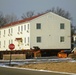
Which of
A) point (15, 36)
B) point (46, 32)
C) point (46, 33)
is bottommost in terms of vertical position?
point (15, 36)

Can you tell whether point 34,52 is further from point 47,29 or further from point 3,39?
point 3,39

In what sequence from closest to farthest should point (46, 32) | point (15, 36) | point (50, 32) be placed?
1. point (46, 32)
2. point (50, 32)
3. point (15, 36)

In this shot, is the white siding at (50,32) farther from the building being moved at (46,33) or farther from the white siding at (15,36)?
the white siding at (15,36)

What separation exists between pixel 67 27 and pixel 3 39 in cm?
2050

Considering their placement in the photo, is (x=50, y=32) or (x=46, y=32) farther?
(x=50, y=32)

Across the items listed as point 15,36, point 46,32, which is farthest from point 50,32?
point 15,36

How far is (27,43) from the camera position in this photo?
195ft

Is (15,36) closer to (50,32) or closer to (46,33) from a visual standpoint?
(46,33)

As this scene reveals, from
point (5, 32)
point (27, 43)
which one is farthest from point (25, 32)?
point (5, 32)

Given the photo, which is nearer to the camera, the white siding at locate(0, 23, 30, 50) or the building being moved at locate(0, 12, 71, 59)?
the building being moved at locate(0, 12, 71, 59)

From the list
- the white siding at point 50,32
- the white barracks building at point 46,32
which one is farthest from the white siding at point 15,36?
the white siding at point 50,32

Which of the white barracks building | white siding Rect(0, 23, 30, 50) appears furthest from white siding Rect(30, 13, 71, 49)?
white siding Rect(0, 23, 30, 50)

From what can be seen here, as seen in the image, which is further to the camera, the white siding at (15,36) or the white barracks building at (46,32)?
the white siding at (15,36)

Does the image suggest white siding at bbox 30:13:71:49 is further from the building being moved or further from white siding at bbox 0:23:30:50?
white siding at bbox 0:23:30:50
